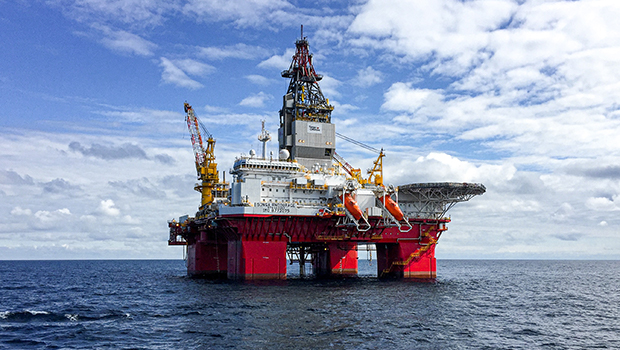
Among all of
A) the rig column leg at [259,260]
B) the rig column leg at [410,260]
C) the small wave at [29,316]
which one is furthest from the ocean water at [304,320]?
the rig column leg at [410,260]

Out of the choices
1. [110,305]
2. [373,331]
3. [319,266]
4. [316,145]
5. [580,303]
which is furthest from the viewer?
[319,266]

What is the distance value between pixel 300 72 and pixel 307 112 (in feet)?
22.5

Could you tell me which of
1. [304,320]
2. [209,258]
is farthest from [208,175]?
[304,320]

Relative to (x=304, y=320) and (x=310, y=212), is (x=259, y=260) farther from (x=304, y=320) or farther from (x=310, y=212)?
(x=304, y=320)

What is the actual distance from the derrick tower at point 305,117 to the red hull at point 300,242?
11.3 m

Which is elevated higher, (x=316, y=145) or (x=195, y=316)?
(x=316, y=145)

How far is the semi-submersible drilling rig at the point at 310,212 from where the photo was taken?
49.6 meters

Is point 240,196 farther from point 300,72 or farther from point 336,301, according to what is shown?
point 300,72

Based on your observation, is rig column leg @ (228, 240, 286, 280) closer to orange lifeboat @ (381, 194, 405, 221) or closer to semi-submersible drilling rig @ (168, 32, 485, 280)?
semi-submersible drilling rig @ (168, 32, 485, 280)

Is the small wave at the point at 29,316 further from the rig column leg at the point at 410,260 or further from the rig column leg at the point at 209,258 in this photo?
the rig column leg at the point at 410,260

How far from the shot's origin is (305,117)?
65.8 m

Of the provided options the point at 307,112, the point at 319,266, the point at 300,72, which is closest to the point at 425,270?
the point at 319,266

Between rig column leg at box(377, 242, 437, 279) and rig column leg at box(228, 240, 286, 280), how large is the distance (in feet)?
43.9

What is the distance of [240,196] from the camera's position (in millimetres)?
49594
